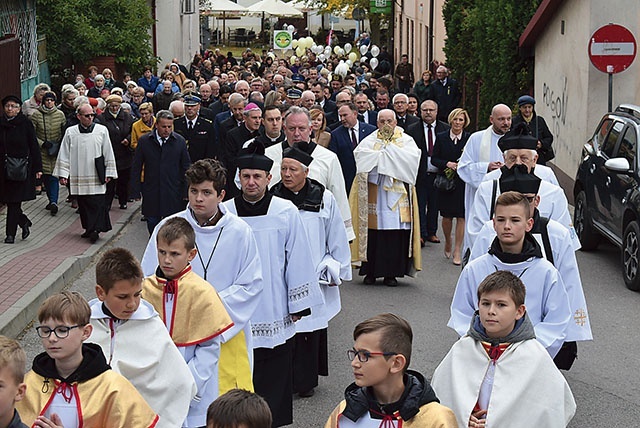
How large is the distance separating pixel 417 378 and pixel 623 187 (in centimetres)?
964

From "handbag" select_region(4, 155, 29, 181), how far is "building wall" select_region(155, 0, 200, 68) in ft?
86.1

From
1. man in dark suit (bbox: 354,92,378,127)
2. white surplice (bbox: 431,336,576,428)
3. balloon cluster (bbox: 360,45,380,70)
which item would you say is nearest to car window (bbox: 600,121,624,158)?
man in dark suit (bbox: 354,92,378,127)

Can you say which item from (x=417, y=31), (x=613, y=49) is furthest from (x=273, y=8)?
(x=613, y=49)

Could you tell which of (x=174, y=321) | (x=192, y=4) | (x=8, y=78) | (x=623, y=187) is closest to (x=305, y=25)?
(x=192, y=4)

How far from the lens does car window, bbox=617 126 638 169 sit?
14120 millimetres

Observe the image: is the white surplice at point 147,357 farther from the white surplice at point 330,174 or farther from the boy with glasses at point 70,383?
the white surplice at point 330,174

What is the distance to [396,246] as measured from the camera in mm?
13633

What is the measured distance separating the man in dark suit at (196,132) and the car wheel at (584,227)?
190 inches

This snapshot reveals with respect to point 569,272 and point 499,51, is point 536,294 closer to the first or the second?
point 569,272

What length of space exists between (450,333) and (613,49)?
334 inches

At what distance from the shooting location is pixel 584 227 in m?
16.0

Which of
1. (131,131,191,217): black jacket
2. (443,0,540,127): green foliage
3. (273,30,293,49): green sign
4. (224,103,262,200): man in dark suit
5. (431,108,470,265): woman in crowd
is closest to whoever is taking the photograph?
(224,103,262,200): man in dark suit

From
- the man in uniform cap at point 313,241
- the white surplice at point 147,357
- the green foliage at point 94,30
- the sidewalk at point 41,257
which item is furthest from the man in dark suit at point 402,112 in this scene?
the green foliage at point 94,30

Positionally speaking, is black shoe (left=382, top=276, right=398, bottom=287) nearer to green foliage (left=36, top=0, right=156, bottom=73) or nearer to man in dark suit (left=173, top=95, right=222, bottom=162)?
man in dark suit (left=173, top=95, right=222, bottom=162)
